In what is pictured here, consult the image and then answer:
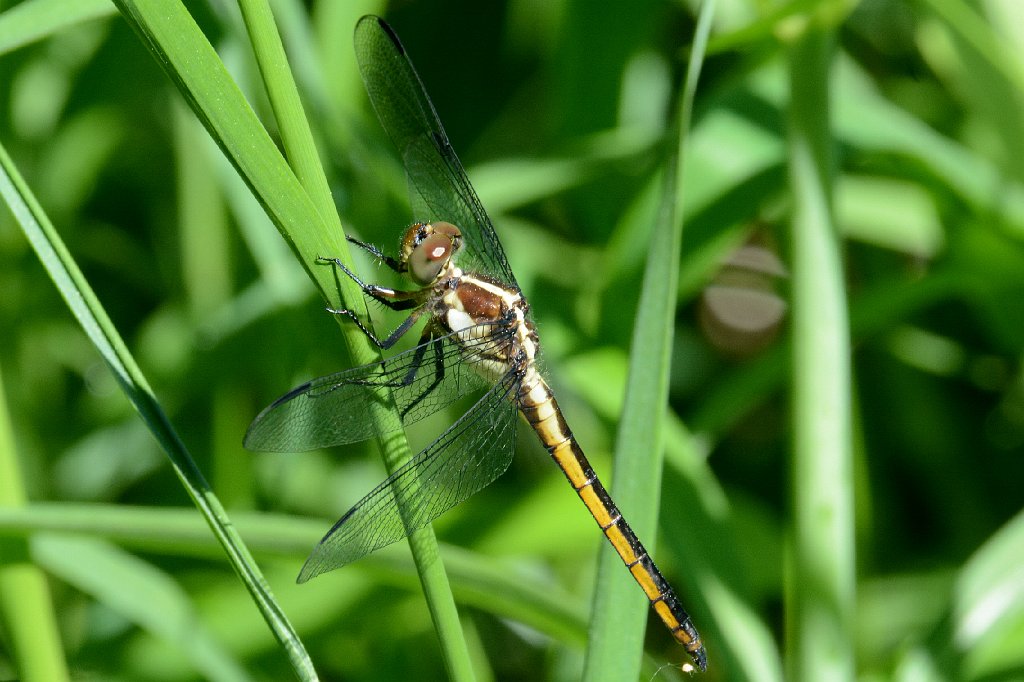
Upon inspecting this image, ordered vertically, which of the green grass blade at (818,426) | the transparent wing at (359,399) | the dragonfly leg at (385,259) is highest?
the dragonfly leg at (385,259)

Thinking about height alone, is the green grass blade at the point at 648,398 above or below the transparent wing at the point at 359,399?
below

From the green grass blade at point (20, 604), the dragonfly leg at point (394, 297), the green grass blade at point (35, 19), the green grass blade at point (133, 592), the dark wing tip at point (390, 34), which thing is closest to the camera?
the green grass blade at point (35, 19)

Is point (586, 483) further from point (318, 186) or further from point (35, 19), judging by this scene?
point (35, 19)

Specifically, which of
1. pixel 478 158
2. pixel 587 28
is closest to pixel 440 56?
pixel 478 158

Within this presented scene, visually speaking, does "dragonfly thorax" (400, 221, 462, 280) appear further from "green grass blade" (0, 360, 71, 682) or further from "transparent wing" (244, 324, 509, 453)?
"green grass blade" (0, 360, 71, 682)

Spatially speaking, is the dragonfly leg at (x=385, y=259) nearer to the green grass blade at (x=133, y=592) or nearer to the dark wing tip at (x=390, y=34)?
the dark wing tip at (x=390, y=34)

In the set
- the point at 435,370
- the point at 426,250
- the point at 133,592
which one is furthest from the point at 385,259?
the point at 133,592

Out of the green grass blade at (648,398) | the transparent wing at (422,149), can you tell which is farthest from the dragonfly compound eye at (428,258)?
the green grass blade at (648,398)
